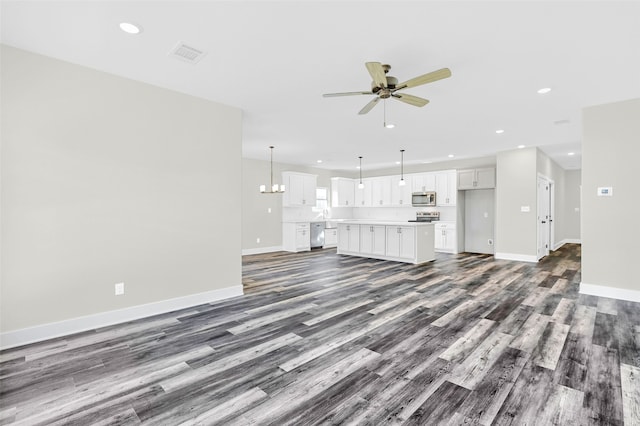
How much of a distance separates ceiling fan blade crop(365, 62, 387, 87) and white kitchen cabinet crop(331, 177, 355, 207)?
7.89m

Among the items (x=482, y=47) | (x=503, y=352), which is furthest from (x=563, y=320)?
(x=482, y=47)

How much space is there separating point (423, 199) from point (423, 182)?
1.92 feet

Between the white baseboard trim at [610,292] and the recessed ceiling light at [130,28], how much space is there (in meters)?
6.29

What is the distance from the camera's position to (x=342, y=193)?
1077cm

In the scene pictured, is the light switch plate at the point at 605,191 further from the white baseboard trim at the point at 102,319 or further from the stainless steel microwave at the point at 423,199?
A: the white baseboard trim at the point at 102,319

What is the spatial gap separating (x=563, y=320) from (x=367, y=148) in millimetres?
4846

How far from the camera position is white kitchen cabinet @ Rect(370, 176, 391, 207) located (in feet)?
33.0

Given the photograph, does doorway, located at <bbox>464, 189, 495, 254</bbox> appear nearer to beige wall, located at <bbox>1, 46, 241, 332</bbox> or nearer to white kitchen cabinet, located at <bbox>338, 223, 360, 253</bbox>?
white kitchen cabinet, located at <bbox>338, 223, 360, 253</bbox>

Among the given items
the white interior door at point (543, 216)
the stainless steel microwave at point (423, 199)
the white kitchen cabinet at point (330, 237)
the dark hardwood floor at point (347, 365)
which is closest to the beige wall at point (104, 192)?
the dark hardwood floor at point (347, 365)

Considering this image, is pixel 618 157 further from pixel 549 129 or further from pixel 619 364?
pixel 619 364

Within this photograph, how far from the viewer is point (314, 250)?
920 centimetres

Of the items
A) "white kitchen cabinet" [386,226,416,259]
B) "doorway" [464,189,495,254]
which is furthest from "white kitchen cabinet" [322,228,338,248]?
"doorway" [464,189,495,254]

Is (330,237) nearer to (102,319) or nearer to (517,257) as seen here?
(517,257)

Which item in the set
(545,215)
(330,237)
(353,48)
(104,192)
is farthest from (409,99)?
(330,237)
